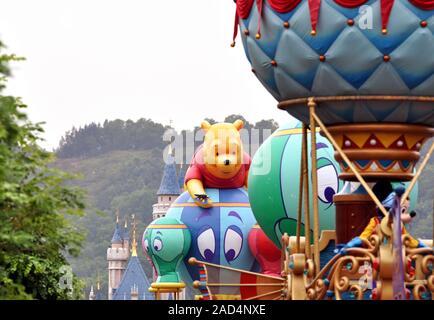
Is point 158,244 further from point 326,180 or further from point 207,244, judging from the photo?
point 326,180

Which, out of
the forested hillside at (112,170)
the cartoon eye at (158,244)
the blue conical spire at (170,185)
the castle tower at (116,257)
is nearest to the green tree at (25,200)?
the cartoon eye at (158,244)

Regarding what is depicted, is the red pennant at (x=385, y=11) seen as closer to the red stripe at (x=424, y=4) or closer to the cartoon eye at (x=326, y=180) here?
the red stripe at (x=424, y=4)

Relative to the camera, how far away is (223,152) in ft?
101

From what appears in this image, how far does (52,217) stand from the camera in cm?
1210

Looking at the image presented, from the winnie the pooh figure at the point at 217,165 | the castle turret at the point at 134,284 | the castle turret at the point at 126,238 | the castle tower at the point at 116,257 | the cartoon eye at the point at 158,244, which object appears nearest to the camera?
the winnie the pooh figure at the point at 217,165

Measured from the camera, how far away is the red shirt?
30.6m

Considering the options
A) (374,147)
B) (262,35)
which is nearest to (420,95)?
(374,147)

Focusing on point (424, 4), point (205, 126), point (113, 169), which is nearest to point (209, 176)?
point (205, 126)

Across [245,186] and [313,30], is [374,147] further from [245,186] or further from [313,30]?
[245,186]

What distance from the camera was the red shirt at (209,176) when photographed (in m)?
30.6

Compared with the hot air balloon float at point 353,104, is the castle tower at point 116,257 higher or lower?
higher

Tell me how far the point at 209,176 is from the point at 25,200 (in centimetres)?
1934

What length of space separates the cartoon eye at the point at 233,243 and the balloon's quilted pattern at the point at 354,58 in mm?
13768

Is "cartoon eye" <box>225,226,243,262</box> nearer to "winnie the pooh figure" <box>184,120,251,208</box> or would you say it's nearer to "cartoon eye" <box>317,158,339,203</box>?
"winnie the pooh figure" <box>184,120,251,208</box>
